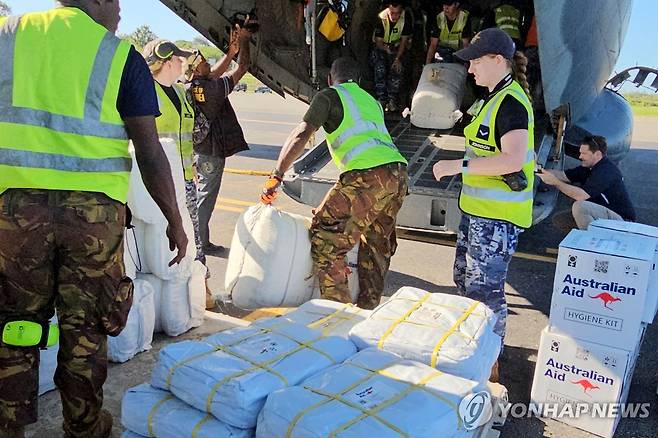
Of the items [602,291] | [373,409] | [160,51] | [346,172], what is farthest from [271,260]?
[373,409]

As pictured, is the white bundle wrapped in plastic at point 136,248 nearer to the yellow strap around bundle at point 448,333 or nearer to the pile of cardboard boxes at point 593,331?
the yellow strap around bundle at point 448,333

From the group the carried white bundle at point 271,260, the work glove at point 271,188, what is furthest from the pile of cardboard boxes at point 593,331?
the work glove at point 271,188

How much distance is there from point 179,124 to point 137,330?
4.29 feet

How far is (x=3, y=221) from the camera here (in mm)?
1884

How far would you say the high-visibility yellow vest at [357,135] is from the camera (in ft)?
10.8

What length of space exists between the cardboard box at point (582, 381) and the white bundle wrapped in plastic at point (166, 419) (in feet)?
5.20

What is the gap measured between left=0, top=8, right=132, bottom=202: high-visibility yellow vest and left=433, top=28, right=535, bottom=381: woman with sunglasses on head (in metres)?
1.63

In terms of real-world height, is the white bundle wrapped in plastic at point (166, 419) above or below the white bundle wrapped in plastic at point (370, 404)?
below

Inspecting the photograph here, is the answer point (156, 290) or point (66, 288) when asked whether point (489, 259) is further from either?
point (66, 288)

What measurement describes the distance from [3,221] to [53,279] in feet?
0.79

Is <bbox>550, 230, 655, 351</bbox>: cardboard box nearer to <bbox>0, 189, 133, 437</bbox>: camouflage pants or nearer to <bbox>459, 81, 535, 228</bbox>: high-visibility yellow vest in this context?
<bbox>459, 81, 535, 228</bbox>: high-visibility yellow vest

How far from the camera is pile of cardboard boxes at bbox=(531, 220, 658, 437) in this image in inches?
102

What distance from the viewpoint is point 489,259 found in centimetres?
296

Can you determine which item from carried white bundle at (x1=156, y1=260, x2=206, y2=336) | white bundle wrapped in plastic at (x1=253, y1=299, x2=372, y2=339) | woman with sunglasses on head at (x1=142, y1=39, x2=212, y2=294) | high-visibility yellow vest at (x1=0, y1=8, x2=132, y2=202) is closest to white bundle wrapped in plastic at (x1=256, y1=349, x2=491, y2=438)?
white bundle wrapped in plastic at (x1=253, y1=299, x2=372, y2=339)
